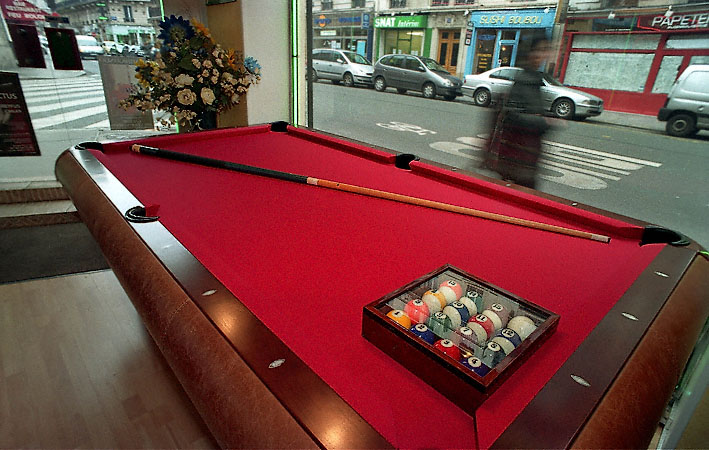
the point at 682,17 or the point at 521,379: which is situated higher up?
the point at 682,17

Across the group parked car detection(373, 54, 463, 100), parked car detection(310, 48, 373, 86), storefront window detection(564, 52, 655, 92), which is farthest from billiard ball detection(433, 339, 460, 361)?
parked car detection(310, 48, 373, 86)

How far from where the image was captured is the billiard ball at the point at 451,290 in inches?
31.4

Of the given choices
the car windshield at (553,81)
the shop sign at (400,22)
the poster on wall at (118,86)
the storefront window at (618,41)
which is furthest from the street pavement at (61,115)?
the shop sign at (400,22)

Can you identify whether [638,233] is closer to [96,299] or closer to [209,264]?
[209,264]

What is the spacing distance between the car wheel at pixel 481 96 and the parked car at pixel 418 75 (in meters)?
0.44

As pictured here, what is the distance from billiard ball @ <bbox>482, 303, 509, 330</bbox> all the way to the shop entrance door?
20.2 feet

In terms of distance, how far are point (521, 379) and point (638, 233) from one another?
0.88 meters

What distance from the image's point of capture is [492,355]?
2.15 ft

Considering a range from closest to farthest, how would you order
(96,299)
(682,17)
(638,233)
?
(638,233), (96,299), (682,17)

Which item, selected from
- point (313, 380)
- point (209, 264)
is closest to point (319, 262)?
point (209, 264)

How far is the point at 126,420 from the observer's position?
1477 millimetres

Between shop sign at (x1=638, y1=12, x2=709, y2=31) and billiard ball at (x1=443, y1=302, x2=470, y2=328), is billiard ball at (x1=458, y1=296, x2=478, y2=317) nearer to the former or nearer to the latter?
billiard ball at (x1=443, y1=302, x2=470, y2=328)

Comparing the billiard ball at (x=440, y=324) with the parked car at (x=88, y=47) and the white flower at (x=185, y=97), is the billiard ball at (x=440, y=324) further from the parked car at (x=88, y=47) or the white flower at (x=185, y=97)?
the parked car at (x=88, y=47)

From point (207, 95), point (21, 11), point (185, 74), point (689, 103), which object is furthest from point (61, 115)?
point (689, 103)
